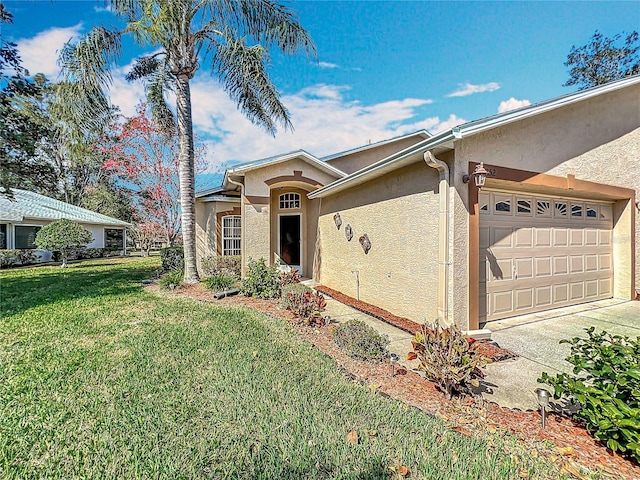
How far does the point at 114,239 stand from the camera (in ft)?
91.6

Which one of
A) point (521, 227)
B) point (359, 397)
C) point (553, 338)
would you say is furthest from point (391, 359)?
point (521, 227)

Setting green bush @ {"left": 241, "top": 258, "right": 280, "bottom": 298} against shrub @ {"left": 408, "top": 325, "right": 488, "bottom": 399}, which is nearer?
shrub @ {"left": 408, "top": 325, "right": 488, "bottom": 399}

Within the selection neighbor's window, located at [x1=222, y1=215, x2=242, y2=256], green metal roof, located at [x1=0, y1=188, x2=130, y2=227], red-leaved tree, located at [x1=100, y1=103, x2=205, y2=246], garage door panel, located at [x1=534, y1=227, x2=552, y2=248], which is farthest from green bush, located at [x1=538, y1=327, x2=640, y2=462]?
green metal roof, located at [x1=0, y1=188, x2=130, y2=227]

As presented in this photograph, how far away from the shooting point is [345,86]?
1394 centimetres

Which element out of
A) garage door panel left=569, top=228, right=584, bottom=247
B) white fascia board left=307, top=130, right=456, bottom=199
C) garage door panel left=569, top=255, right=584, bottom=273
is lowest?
garage door panel left=569, top=255, right=584, bottom=273

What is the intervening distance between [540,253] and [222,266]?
1008cm

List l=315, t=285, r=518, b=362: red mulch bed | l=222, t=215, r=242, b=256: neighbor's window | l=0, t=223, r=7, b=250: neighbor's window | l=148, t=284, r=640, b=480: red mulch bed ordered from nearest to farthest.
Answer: l=148, t=284, r=640, b=480: red mulch bed
l=315, t=285, r=518, b=362: red mulch bed
l=222, t=215, r=242, b=256: neighbor's window
l=0, t=223, r=7, b=250: neighbor's window

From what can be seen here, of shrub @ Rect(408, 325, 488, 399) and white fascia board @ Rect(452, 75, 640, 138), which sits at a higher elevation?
white fascia board @ Rect(452, 75, 640, 138)

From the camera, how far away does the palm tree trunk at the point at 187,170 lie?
33.7 ft

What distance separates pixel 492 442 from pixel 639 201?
31.5 ft

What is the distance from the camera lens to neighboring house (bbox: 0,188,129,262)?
17.9 metres

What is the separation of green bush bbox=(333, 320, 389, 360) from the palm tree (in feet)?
24.5

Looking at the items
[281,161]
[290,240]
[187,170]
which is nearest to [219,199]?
[187,170]

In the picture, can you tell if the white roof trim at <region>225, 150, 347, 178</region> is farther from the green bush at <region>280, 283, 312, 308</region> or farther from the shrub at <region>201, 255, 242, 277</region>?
the green bush at <region>280, 283, 312, 308</region>
